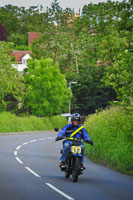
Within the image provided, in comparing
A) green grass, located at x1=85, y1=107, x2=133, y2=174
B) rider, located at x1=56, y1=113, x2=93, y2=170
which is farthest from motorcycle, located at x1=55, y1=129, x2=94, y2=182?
green grass, located at x1=85, y1=107, x2=133, y2=174

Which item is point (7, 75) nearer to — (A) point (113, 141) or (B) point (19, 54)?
(A) point (113, 141)

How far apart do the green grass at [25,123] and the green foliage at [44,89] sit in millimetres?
1326

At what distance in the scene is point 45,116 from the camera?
64.9 metres

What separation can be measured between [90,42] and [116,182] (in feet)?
212

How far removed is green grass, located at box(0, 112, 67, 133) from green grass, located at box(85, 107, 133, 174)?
2690 cm

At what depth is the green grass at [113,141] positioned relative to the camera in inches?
677

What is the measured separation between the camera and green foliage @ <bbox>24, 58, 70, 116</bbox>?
6247 cm

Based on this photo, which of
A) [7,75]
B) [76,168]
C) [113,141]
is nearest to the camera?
[76,168]

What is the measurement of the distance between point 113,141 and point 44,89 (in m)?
42.6

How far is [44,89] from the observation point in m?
62.7

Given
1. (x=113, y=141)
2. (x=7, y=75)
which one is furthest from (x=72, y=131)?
(x=7, y=75)

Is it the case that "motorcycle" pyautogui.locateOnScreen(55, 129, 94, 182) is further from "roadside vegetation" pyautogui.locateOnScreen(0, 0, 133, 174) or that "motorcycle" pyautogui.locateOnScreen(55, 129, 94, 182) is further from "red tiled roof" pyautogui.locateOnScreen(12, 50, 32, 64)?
"red tiled roof" pyautogui.locateOnScreen(12, 50, 32, 64)

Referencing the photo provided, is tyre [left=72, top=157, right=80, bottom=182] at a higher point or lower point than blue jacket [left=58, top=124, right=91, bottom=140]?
lower

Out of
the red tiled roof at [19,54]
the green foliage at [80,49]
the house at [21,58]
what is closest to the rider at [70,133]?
the green foliage at [80,49]
